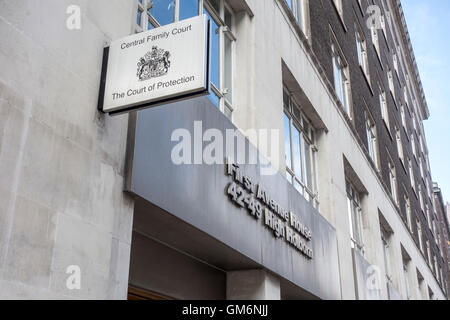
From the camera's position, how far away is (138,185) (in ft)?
17.5

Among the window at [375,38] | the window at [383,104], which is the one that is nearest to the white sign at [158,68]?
the window at [383,104]

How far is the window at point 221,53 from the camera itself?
29.0ft

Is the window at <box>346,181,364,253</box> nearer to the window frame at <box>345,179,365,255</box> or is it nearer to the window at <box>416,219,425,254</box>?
the window frame at <box>345,179,365,255</box>

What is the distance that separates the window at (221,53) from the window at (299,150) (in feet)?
8.56

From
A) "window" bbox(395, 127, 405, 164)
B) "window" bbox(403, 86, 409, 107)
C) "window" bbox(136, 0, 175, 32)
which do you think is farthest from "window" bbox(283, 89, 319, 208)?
"window" bbox(403, 86, 409, 107)

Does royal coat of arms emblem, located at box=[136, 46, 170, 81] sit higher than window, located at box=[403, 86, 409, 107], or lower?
lower

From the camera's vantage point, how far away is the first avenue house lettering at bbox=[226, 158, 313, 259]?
7.62m

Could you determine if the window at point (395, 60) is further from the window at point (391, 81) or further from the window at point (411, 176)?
the window at point (411, 176)

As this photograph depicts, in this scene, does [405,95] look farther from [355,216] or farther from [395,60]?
[355,216]

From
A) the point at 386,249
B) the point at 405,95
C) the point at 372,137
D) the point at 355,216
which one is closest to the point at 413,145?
the point at 405,95

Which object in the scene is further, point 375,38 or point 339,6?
point 375,38

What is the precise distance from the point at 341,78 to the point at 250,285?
10.8 meters

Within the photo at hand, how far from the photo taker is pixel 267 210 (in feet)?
28.3

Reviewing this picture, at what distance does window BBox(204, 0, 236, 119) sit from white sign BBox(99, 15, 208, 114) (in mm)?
3377
